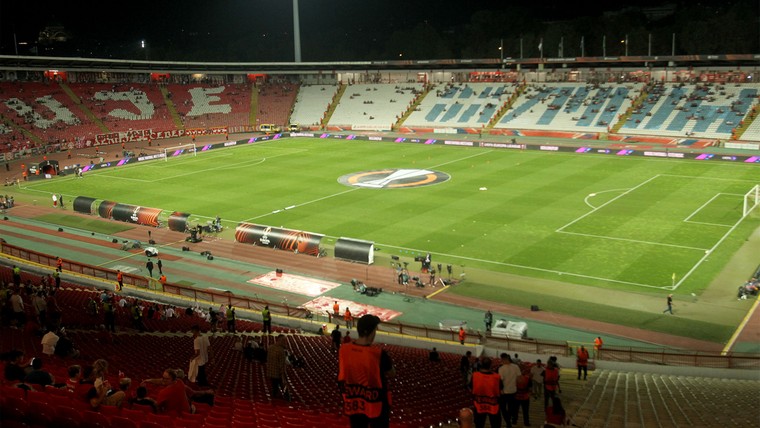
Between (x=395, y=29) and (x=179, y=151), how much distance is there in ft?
377

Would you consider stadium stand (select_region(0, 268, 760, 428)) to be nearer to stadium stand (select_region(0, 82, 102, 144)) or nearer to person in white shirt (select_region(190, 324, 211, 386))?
person in white shirt (select_region(190, 324, 211, 386))

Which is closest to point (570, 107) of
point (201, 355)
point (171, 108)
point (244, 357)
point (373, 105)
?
point (373, 105)

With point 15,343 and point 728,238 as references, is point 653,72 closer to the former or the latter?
point 728,238

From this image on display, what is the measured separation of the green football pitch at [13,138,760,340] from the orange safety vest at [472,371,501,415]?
21932 millimetres

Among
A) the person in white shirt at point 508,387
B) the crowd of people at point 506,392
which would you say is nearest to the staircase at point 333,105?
the crowd of people at point 506,392

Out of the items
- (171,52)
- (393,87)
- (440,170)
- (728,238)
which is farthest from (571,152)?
(171,52)

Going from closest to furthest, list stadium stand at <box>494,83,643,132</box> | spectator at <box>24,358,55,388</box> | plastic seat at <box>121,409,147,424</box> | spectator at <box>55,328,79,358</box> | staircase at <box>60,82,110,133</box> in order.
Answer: plastic seat at <box>121,409,147,424</box>
spectator at <box>24,358,55,388</box>
spectator at <box>55,328,79,358</box>
stadium stand at <box>494,83,643,132</box>
staircase at <box>60,82,110,133</box>

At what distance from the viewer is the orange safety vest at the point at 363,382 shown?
6.82 m

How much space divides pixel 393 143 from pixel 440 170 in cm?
2308

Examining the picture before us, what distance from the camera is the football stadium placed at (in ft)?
46.4

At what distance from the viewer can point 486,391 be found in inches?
428

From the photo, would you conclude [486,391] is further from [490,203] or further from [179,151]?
[179,151]

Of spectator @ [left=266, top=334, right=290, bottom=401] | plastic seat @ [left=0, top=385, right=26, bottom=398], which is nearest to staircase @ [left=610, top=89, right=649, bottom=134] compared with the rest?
spectator @ [left=266, top=334, right=290, bottom=401]

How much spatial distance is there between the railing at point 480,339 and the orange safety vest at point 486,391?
12.9 meters
